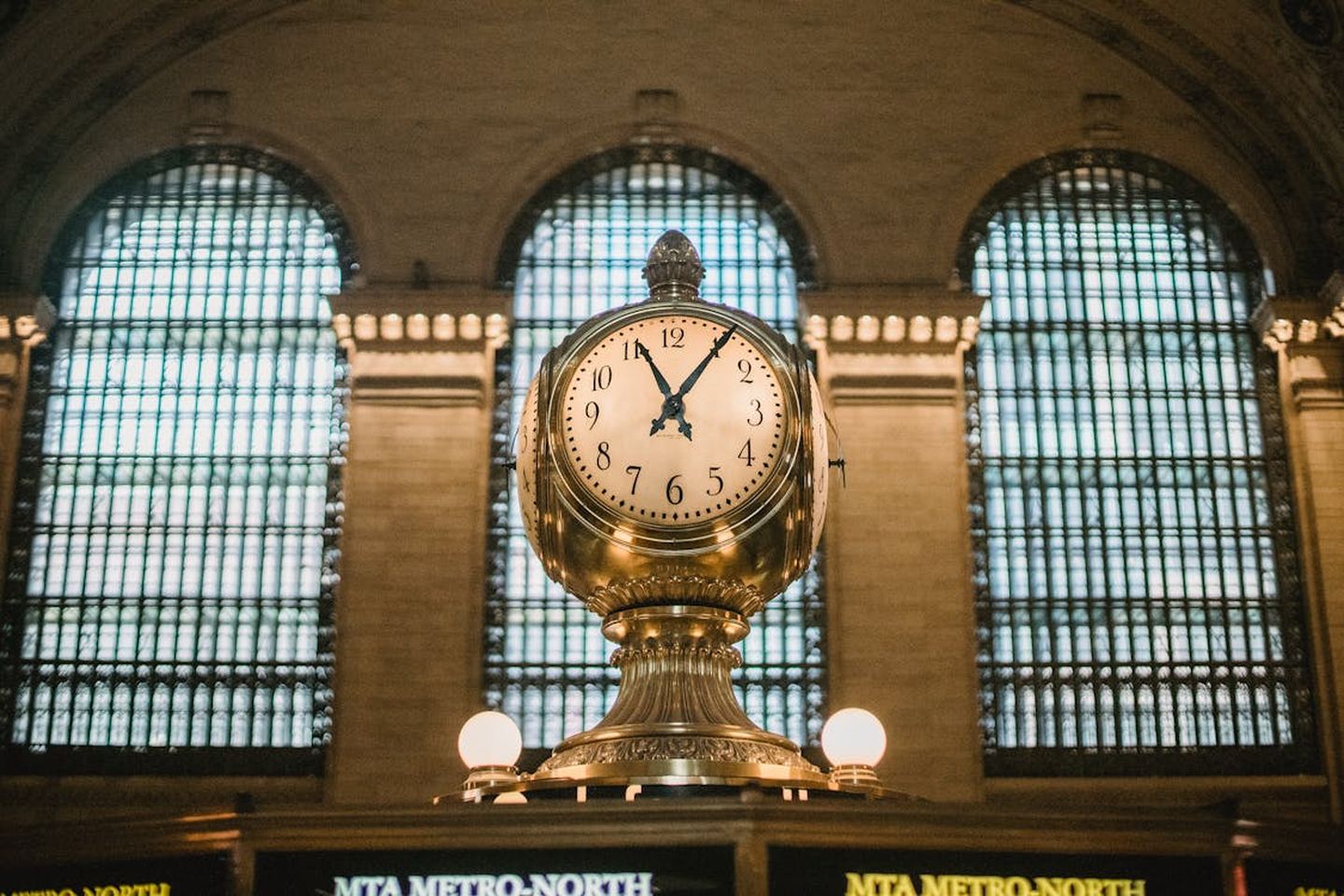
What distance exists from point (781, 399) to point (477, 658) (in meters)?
15.4

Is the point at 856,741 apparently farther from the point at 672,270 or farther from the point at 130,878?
the point at 130,878

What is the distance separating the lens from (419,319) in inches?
704

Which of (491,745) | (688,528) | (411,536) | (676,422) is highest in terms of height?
(411,536)

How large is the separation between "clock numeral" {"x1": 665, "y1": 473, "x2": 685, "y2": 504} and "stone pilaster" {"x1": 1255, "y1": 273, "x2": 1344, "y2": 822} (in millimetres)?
16367

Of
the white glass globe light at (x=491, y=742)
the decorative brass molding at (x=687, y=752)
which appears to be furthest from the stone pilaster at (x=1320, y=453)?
the decorative brass molding at (x=687, y=752)

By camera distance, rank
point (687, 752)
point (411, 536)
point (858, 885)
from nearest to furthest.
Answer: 1. point (858, 885)
2. point (687, 752)
3. point (411, 536)

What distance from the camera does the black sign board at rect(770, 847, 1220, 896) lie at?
136 cm

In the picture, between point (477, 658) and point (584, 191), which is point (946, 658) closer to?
point (477, 658)

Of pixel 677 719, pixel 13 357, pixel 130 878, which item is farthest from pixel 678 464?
pixel 13 357

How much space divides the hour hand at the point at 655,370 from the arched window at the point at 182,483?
50.6 feet

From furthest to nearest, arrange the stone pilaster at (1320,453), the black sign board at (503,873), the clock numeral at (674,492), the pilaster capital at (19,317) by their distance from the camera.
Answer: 1. the pilaster capital at (19,317)
2. the stone pilaster at (1320,453)
3. the clock numeral at (674,492)
4. the black sign board at (503,873)

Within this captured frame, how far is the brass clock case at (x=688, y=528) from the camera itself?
1.99 m

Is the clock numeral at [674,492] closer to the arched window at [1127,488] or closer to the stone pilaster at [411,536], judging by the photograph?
the stone pilaster at [411,536]

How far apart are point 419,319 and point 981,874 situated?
55.1ft
